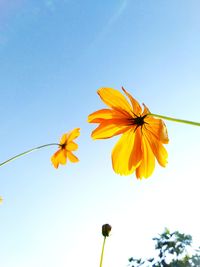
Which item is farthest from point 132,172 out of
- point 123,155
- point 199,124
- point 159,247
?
point 159,247

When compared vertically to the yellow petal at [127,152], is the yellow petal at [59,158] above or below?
above

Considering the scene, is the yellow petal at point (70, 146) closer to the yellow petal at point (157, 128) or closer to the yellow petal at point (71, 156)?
the yellow petal at point (71, 156)

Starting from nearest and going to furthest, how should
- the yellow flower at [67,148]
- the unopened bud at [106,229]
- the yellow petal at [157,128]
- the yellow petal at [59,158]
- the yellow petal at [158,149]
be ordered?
the yellow petal at [157,128]
the yellow petal at [158,149]
the unopened bud at [106,229]
the yellow petal at [59,158]
the yellow flower at [67,148]

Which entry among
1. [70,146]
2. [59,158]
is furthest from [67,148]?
[59,158]

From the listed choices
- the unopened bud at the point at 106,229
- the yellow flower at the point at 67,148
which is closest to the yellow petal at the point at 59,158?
the yellow flower at the point at 67,148

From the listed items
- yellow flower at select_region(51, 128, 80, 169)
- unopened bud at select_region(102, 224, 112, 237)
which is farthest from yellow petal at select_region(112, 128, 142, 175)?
yellow flower at select_region(51, 128, 80, 169)

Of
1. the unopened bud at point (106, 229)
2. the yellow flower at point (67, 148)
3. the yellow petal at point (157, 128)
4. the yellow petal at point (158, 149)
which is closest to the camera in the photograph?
the yellow petal at point (157, 128)
